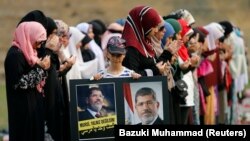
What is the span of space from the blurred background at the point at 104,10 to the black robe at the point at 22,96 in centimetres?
1588

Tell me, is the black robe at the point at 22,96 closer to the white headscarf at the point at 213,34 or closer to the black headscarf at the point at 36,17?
the black headscarf at the point at 36,17

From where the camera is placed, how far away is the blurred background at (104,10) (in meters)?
28.7

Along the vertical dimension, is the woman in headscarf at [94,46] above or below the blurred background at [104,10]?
below

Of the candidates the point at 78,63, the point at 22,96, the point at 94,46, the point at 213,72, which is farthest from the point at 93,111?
the point at 213,72

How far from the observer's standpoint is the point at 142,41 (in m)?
9.79

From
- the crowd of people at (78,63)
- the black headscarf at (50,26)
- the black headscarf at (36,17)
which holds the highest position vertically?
the black headscarf at (36,17)

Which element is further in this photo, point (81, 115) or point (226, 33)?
point (226, 33)

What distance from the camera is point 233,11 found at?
36.4 metres

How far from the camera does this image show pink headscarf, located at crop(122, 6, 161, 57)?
9750mm

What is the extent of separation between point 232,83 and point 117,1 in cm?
1902

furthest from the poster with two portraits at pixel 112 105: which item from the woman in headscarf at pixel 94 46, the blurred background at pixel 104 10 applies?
the blurred background at pixel 104 10

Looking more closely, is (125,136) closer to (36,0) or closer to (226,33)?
(226,33)

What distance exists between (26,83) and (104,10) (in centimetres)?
2475

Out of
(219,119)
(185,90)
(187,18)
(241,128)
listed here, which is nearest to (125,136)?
(241,128)
